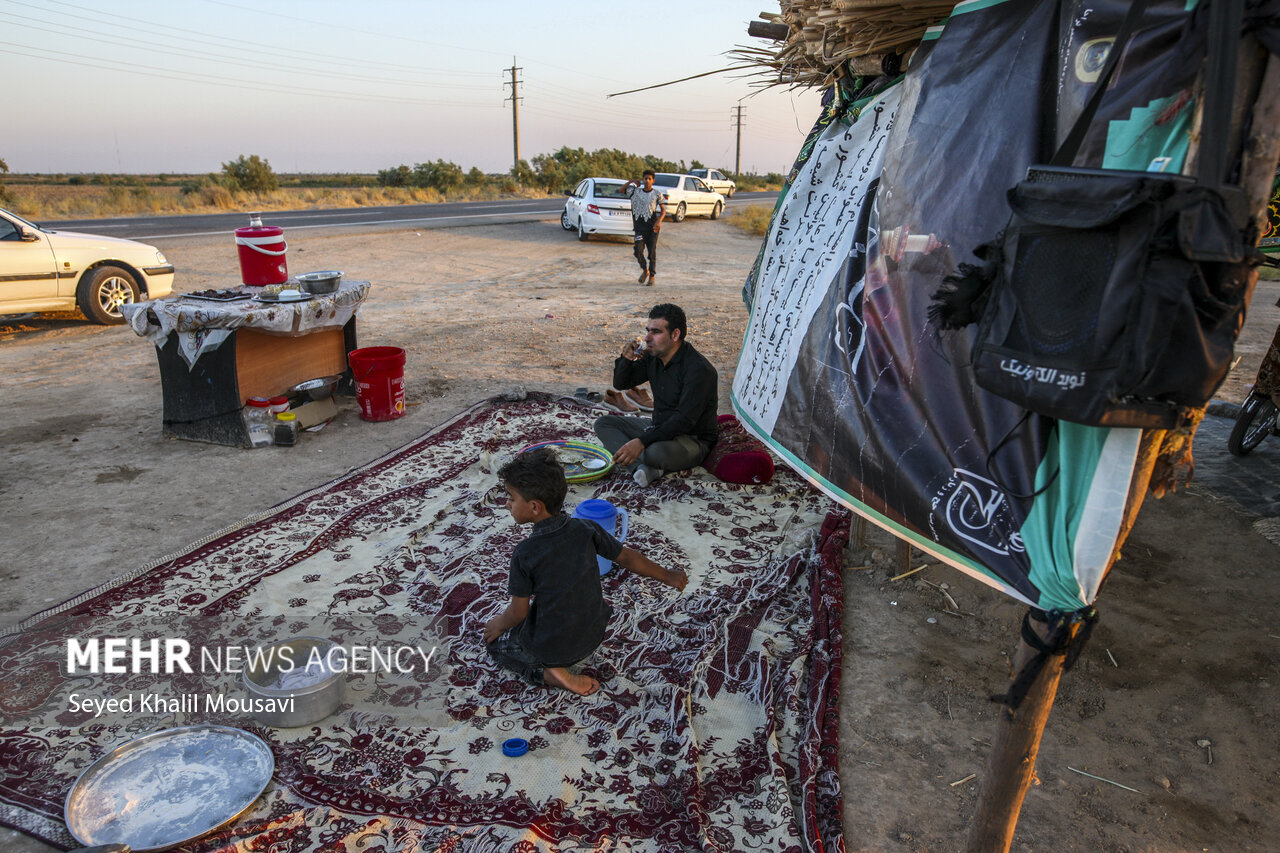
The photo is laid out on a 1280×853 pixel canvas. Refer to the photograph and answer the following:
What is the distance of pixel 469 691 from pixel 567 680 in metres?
0.41

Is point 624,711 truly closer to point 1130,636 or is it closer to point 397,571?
point 397,571

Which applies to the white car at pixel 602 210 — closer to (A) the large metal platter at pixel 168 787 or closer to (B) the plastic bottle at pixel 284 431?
(B) the plastic bottle at pixel 284 431

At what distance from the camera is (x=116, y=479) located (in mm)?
5016

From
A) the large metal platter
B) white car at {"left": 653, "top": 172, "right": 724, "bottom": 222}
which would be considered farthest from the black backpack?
white car at {"left": 653, "top": 172, "right": 724, "bottom": 222}

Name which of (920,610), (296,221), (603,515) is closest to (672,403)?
(603,515)

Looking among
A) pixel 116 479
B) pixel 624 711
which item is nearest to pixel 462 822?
pixel 624 711

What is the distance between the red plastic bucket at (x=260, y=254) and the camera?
6246mm

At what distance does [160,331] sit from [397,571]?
3.04 m

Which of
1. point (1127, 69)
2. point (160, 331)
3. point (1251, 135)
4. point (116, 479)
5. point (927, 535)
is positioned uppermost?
point (1127, 69)

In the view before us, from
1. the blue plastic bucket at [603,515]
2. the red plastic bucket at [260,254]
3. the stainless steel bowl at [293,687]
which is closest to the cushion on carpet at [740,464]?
the blue plastic bucket at [603,515]

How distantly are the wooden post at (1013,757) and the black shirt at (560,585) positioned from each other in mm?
1507

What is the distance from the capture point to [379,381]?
20.0 ft

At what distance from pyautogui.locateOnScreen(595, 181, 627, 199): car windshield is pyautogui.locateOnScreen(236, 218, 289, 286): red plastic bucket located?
→ 1317 centimetres

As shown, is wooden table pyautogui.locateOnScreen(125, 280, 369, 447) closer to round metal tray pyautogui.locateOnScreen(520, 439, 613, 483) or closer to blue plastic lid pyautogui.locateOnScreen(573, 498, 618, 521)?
round metal tray pyautogui.locateOnScreen(520, 439, 613, 483)
